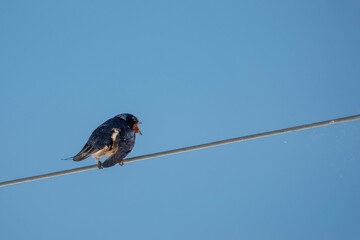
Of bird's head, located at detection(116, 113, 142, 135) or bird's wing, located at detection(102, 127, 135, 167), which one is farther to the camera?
bird's head, located at detection(116, 113, 142, 135)

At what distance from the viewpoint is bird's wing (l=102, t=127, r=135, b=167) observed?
7.71 meters

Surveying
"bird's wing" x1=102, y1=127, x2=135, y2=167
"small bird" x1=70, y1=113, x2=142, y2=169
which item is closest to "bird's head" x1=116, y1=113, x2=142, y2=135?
"small bird" x1=70, y1=113, x2=142, y2=169

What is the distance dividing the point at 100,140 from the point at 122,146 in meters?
0.39

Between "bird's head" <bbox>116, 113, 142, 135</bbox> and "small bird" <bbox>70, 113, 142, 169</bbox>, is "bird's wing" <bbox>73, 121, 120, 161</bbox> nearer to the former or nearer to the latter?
"small bird" <bbox>70, 113, 142, 169</bbox>

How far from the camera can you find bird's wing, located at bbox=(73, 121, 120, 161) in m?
7.62

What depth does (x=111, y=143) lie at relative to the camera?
26.3 feet

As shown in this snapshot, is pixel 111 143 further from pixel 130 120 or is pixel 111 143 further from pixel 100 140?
pixel 130 120

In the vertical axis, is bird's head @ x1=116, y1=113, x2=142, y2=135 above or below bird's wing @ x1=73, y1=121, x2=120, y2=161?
above

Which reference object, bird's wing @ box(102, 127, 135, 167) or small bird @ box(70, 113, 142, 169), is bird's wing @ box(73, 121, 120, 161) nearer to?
small bird @ box(70, 113, 142, 169)

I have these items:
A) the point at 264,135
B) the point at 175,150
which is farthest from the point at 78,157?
the point at 264,135

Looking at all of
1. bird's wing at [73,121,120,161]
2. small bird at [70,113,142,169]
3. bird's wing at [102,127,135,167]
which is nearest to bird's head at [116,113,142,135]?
small bird at [70,113,142,169]

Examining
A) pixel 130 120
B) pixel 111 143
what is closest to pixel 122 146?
pixel 111 143

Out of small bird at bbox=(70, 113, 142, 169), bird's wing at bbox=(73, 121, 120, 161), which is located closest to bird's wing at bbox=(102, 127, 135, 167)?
small bird at bbox=(70, 113, 142, 169)

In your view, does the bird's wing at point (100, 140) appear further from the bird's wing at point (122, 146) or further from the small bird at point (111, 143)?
the bird's wing at point (122, 146)
